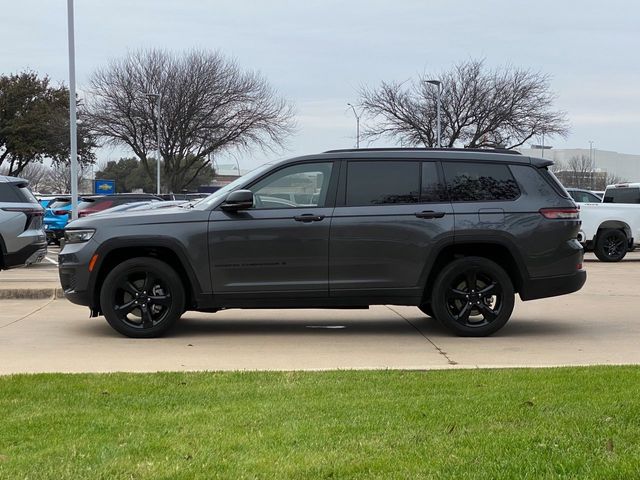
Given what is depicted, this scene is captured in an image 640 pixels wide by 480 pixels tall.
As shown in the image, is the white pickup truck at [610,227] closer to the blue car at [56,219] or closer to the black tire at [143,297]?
the black tire at [143,297]

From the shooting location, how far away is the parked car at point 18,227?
13.3 metres

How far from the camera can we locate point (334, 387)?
5.55 meters

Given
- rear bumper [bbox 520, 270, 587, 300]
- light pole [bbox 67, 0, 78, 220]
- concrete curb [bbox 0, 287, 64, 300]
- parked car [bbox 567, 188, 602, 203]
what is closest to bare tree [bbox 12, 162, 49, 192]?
light pole [bbox 67, 0, 78, 220]

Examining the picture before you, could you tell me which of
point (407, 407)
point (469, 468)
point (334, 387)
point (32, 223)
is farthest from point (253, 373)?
point (32, 223)

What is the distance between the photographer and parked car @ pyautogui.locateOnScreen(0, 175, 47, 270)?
43.5 ft

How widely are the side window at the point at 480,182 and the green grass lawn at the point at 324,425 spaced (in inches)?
106

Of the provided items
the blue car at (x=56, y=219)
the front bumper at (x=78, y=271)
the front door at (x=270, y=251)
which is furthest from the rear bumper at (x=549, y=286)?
the blue car at (x=56, y=219)

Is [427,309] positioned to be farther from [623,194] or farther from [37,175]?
[37,175]

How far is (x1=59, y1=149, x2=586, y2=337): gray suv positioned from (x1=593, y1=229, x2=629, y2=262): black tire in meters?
12.1

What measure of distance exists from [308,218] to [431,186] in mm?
1393

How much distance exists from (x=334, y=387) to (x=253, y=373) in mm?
819

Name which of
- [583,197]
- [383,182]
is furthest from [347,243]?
[583,197]

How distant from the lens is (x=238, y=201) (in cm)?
793

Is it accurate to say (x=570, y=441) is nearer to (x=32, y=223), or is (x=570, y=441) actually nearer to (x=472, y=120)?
(x=32, y=223)
